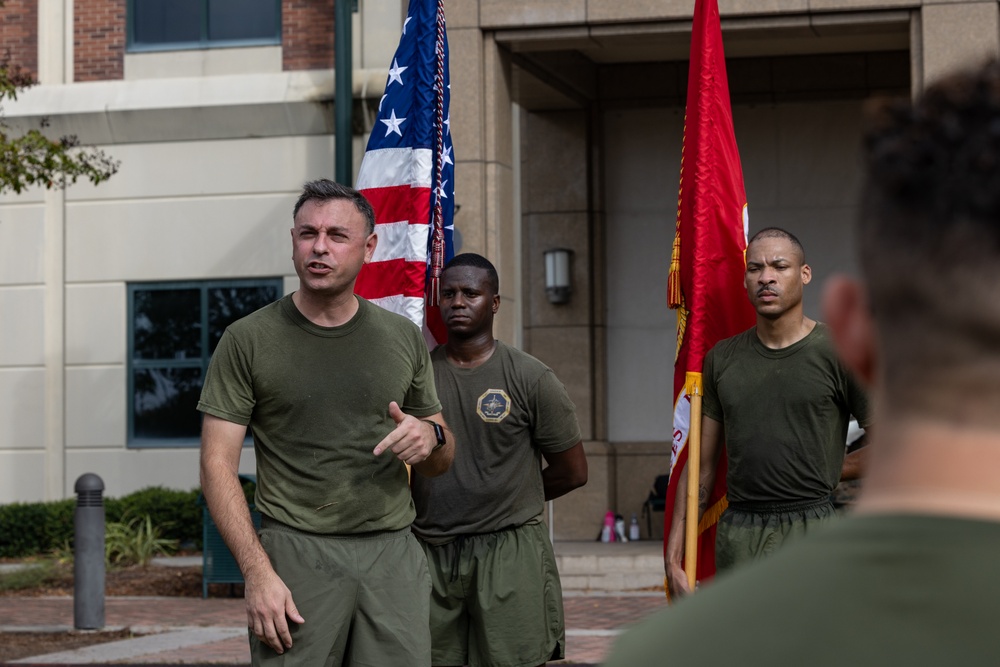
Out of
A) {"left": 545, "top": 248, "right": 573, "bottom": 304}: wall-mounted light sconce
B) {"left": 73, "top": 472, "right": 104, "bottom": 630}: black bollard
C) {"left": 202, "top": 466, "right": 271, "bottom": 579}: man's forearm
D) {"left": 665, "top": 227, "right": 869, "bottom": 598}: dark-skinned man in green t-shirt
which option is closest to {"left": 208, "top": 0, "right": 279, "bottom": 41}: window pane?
{"left": 545, "top": 248, "right": 573, "bottom": 304}: wall-mounted light sconce

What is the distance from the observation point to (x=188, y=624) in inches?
453

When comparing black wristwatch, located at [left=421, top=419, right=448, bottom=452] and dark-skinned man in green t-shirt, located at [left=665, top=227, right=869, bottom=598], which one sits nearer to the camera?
black wristwatch, located at [left=421, top=419, right=448, bottom=452]

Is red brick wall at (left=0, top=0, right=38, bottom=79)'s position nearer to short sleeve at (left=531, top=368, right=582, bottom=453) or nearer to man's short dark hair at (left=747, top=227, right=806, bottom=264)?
short sleeve at (left=531, top=368, right=582, bottom=453)

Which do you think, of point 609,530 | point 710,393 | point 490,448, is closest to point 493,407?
point 490,448

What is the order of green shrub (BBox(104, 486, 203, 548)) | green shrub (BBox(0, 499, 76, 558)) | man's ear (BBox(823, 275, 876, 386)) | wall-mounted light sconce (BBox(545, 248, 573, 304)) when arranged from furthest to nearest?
wall-mounted light sconce (BBox(545, 248, 573, 304))
green shrub (BBox(0, 499, 76, 558))
green shrub (BBox(104, 486, 203, 548))
man's ear (BBox(823, 275, 876, 386))

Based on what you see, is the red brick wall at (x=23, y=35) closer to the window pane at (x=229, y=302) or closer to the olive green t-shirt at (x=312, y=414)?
the window pane at (x=229, y=302)

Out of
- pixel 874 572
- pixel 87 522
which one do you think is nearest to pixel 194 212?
pixel 87 522

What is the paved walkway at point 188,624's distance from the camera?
9742mm

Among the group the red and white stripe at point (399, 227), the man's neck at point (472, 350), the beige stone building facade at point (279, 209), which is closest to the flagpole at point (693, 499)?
the man's neck at point (472, 350)

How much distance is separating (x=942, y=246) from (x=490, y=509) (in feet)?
17.4

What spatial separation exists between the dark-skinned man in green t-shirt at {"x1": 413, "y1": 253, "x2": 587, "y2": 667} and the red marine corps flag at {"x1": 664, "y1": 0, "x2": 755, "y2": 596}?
601 millimetres

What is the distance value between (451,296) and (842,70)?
1079 centimetres

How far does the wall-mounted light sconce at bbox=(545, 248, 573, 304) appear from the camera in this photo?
1641 cm

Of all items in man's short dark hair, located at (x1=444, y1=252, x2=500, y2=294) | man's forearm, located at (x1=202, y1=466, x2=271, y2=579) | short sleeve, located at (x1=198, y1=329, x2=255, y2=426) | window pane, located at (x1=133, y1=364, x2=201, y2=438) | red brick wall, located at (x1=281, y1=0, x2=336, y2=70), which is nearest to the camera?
man's forearm, located at (x1=202, y1=466, x2=271, y2=579)
